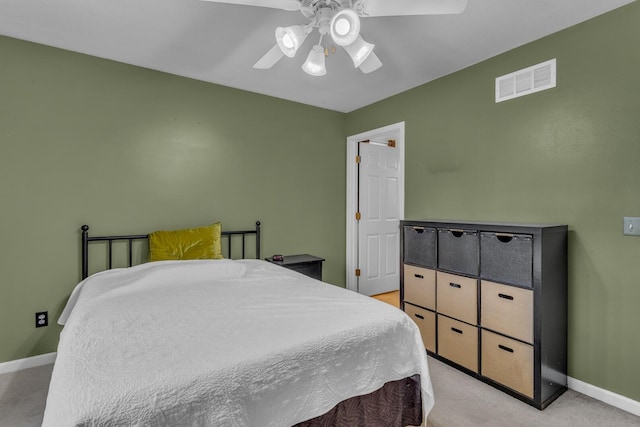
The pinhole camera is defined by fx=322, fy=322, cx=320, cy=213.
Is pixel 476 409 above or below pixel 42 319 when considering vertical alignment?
below

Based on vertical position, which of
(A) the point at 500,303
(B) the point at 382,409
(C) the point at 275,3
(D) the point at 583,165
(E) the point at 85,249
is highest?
(C) the point at 275,3

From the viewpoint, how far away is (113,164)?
279cm

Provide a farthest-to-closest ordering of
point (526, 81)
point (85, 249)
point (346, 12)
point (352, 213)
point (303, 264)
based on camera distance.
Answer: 1. point (352, 213)
2. point (303, 264)
3. point (85, 249)
4. point (526, 81)
5. point (346, 12)

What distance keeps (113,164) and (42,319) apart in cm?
135

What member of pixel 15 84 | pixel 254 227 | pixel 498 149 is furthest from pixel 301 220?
pixel 15 84

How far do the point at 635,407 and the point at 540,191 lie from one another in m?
1.46

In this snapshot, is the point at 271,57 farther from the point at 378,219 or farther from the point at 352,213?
the point at 378,219

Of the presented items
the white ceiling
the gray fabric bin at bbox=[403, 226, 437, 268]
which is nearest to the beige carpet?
the gray fabric bin at bbox=[403, 226, 437, 268]

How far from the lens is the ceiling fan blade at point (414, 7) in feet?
4.84

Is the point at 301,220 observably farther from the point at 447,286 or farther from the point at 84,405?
the point at 84,405

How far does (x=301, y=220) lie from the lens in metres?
3.90

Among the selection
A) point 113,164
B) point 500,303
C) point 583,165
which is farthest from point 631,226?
point 113,164

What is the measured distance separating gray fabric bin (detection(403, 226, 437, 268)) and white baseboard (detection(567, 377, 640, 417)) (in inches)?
47.6

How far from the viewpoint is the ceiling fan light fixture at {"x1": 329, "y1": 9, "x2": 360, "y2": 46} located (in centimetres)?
152
